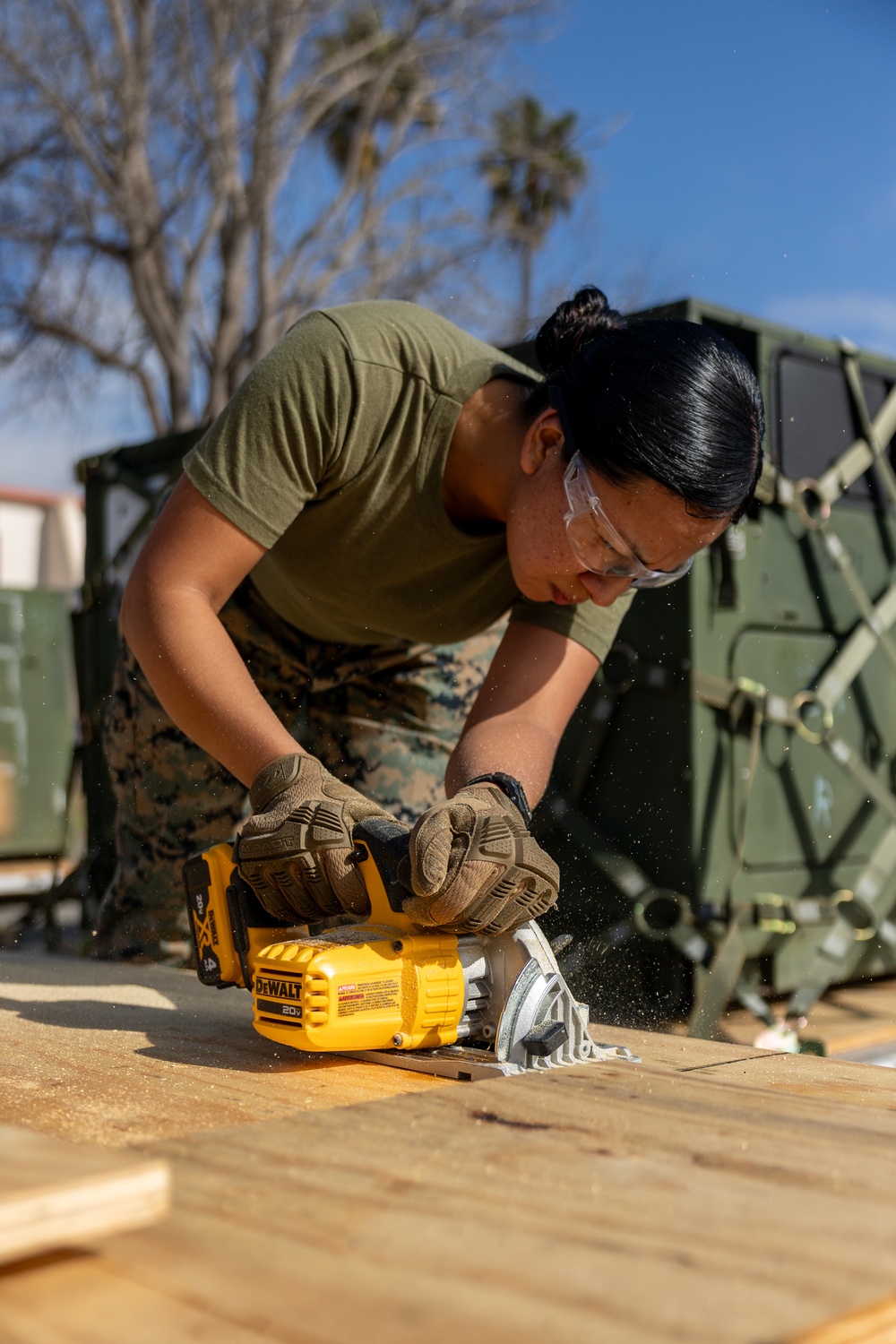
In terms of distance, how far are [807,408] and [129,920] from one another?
2.41 m

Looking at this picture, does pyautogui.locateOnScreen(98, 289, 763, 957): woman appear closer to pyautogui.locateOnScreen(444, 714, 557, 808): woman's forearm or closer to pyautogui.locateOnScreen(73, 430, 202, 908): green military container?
pyautogui.locateOnScreen(444, 714, 557, 808): woman's forearm

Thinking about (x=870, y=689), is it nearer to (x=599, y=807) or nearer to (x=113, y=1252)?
(x=599, y=807)

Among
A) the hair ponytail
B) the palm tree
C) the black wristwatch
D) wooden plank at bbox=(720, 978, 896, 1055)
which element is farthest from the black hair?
the palm tree

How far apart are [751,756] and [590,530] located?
174 cm

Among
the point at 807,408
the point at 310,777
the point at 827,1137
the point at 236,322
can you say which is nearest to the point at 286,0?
the point at 236,322

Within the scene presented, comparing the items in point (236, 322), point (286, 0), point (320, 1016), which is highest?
point (286, 0)

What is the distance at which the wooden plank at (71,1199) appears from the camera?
824 millimetres

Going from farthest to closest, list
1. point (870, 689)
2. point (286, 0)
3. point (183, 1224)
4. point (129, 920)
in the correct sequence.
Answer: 1. point (286, 0)
2. point (870, 689)
3. point (129, 920)
4. point (183, 1224)

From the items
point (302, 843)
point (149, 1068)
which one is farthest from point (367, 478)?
point (149, 1068)

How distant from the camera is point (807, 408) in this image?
3.72 meters

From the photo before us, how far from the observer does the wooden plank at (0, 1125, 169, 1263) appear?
0.82m

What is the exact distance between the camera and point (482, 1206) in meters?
0.99

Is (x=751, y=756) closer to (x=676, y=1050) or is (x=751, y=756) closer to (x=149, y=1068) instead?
(x=676, y=1050)

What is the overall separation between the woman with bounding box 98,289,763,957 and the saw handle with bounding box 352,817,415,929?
26 millimetres
